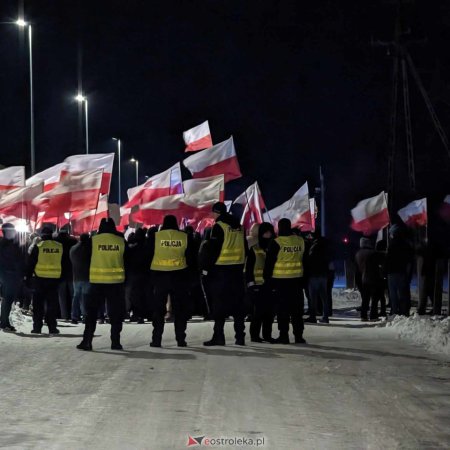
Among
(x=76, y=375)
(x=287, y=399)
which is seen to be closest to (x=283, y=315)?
(x=76, y=375)

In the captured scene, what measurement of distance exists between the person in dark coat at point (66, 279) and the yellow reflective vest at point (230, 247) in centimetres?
391

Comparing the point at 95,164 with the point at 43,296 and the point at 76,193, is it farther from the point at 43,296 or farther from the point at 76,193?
the point at 43,296

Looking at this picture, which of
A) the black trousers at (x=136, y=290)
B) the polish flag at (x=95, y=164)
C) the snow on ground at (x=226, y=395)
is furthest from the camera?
the polish flag at (x=95, y=164)

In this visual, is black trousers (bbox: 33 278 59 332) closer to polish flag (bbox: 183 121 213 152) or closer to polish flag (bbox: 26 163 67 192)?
polish flag (bbox: 26 163 67 192)

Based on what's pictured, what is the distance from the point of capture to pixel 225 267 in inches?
529

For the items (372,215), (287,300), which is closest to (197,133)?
(372,215)

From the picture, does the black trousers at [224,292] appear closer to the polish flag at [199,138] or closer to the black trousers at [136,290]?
the black trousers at [136,290]

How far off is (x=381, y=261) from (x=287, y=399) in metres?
10.6

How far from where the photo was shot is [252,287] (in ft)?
45.8

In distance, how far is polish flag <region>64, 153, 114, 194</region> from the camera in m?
23.0

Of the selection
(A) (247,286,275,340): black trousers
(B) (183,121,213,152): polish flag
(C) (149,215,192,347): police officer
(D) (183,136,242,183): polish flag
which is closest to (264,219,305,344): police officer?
(A) (247,286,275,340): black trousers

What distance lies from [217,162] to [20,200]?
511cm

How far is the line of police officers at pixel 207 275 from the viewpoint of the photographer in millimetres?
13273

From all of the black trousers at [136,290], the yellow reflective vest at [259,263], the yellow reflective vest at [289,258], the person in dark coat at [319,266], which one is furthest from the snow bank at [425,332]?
the black trousers at [136,290]
